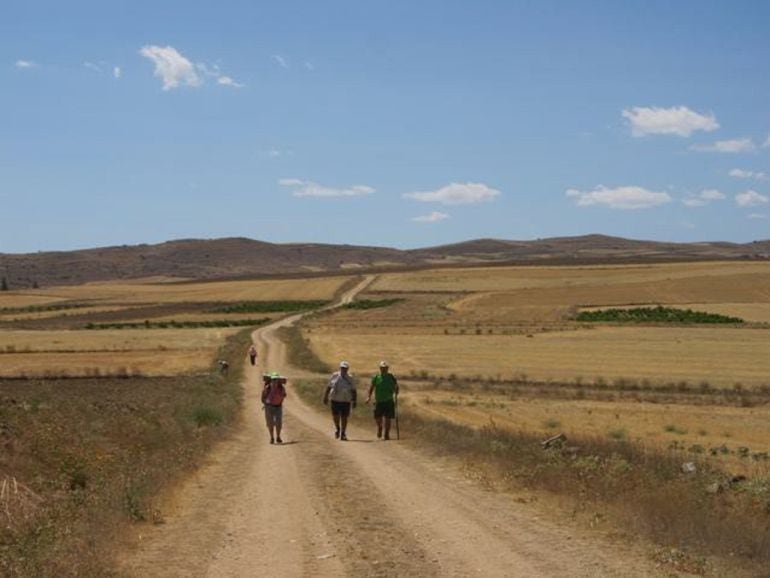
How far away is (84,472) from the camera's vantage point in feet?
46.0

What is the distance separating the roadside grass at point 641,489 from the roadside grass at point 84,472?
5382 mm

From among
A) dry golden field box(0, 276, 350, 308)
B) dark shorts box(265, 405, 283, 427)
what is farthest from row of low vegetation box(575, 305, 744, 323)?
dark shorts box(265, 405, 283, 427)

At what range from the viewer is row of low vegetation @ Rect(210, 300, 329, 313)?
120 m

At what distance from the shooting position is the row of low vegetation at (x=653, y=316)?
85875mm

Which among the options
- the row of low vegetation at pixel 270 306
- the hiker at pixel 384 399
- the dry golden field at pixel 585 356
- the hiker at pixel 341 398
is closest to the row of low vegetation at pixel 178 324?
the dry golden field at pixel 585 356

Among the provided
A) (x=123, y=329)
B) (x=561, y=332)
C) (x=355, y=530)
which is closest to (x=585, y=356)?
(x=561, y=332)

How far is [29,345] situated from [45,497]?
64.8 metres

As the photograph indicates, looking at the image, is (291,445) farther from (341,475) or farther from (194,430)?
(341,475)

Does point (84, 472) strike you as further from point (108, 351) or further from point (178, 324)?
point (178, 324)

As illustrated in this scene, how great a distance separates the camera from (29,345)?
72500 mm

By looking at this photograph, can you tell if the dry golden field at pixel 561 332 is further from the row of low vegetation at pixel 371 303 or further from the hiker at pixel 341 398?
the hiker at pixel 341 398

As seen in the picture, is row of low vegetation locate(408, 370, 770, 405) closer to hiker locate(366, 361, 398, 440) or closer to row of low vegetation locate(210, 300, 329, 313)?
hiker locate(366, 361, 398, 440)

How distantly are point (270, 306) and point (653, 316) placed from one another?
55240 millimetres

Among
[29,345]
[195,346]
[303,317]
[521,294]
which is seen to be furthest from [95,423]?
[521,294]
